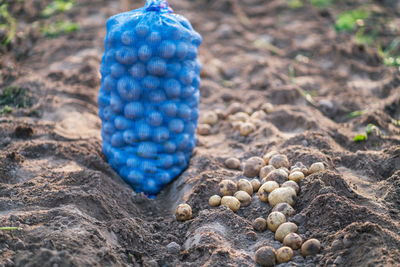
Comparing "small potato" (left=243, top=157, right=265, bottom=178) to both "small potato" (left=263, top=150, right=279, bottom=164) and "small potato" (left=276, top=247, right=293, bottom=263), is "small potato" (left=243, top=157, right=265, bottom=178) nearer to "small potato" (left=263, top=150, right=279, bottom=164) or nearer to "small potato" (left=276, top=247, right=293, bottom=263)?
"small potato" (left=263, top=150, right=279, bottom=164)

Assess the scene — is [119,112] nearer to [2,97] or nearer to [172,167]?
[172,167]

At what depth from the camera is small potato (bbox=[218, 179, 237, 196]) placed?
311 centimetres

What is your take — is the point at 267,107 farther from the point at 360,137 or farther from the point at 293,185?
the point at 293,185

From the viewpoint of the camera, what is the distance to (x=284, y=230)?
2.69m

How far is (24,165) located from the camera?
3281mm

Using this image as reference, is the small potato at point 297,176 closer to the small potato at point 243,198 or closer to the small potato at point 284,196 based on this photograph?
the small potato at point 284,196

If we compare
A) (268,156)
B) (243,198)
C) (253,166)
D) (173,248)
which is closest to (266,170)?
(253,166)

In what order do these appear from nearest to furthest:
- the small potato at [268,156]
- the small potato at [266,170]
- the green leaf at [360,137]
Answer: the small potato at [266,170] → the small potato at [268,156] → the green leaf at [360,137]

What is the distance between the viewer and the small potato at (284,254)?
2.52 metres

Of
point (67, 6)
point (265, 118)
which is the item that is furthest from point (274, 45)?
point (67, 6)

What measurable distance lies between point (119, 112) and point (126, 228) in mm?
973

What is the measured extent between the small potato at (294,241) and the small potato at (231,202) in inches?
19.5

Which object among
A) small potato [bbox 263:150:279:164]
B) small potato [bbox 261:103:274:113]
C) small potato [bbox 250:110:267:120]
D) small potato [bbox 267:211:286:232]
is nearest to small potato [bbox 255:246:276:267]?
small potato [bbox 267:211:286:232]

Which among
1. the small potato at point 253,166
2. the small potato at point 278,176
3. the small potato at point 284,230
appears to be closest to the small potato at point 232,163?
the small potato at point 253,166
